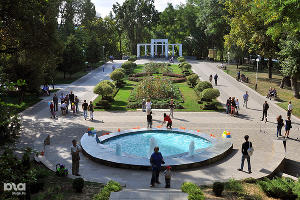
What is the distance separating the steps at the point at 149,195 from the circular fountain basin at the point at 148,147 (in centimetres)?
312

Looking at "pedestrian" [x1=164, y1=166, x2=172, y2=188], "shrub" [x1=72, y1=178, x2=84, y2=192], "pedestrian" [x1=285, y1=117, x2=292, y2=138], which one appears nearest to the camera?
"shrub" [x1=72, y1=178, x2=84, y2=192]

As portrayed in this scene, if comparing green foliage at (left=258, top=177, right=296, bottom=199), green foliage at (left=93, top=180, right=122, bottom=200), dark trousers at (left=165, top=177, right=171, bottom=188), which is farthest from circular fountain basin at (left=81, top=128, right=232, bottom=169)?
green foliage at (left=258, top=177, right=296, bottom=199)

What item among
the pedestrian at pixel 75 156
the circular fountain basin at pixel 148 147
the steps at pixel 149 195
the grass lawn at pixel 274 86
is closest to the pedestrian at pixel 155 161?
the steps at pixel 149 195

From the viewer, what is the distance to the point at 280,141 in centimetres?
1593

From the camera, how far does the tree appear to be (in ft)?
133

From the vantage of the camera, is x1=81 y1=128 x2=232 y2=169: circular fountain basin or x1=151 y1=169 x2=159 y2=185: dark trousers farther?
x1=81 y1=128 x2=232 y2=169: circular fountain basin

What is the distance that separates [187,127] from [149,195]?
432 inches

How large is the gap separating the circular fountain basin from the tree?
25.2 m

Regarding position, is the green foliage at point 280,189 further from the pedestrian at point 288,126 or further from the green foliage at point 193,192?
the pedestrian at point 288,126

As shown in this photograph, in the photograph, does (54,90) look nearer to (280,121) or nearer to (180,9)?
(280,121)

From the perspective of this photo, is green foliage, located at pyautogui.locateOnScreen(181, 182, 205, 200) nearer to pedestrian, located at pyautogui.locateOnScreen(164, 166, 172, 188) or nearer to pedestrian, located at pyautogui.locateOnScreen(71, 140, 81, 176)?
pedestrian, located at pyautogui.locateOnScreen(164, 166, 172, 188)

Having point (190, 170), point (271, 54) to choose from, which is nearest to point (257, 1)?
point (271, 54)

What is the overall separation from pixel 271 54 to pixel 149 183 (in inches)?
1217

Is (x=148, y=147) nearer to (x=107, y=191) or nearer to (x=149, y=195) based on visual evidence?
(x=107, y=191)
